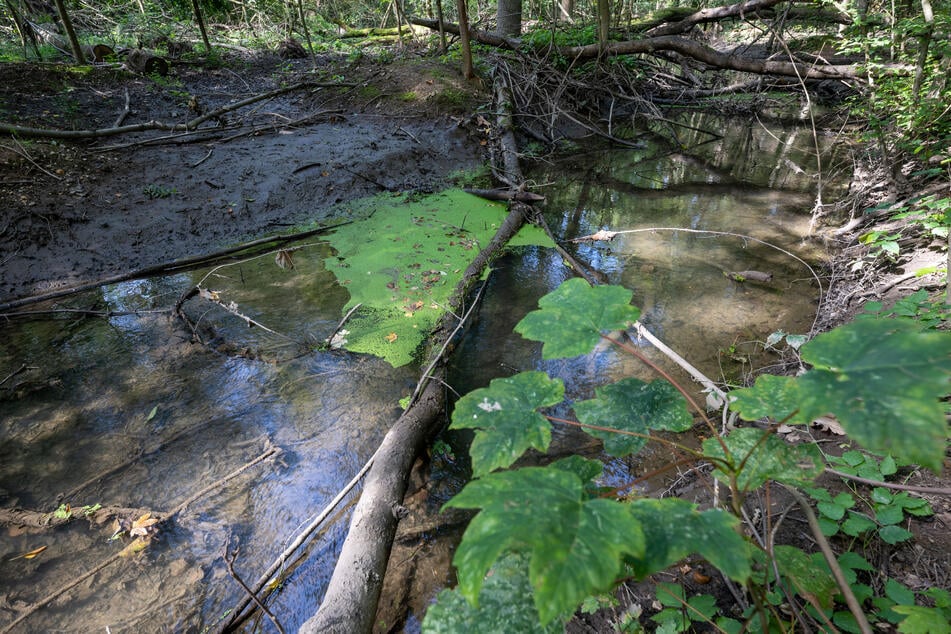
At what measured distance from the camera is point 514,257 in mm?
4273

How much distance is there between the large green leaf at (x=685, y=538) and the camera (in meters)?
0.65

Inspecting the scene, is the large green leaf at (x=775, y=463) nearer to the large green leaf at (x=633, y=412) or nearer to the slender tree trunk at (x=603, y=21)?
the large green leaf at (x=633, y=412)

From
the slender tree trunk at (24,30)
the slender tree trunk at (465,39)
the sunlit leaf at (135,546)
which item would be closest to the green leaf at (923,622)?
the sunlit leaf at (135,546)

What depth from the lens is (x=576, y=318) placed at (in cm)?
106

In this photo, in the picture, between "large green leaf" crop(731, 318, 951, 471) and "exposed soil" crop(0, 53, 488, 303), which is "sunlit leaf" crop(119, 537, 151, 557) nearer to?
"large green leaf" crop(731, 318, 951, 471)

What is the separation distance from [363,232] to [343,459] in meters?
2.85

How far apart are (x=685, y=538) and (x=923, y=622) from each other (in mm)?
816

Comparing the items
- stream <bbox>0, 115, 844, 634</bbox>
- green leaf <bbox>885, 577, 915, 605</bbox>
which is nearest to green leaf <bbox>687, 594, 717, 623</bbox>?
green leaf <bbox>885, 577, 915, 605</bbox>

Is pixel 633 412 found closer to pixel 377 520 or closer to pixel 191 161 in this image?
pixel 377 520

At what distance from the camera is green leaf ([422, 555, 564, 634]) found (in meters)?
0.75

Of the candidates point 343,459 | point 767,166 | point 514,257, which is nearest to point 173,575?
point 343,459

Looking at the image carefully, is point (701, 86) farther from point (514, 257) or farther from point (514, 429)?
point (514, 429)

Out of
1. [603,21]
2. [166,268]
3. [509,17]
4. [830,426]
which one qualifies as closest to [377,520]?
[830,426]

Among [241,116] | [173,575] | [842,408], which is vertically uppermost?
[241,116]
